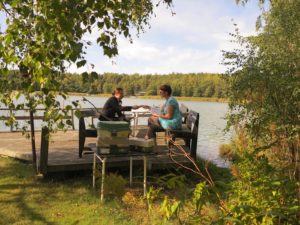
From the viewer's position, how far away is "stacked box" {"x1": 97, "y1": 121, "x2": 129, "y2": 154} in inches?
238

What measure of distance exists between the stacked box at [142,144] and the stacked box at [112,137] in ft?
0.79

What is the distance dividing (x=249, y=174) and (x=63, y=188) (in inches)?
165

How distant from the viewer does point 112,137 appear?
6.06 meters

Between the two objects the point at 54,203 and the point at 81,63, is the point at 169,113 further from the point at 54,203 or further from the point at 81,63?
the point at 81,63

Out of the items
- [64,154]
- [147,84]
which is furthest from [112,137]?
[147,84]

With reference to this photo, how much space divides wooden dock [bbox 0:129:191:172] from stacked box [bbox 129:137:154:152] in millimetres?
158

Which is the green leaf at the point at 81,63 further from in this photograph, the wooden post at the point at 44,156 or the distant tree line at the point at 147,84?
the wooden post at the point at 44,156

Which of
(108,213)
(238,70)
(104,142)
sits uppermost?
(238,70)

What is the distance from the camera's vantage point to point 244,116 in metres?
8.14

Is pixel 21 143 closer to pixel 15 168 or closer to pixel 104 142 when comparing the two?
pixel 15 168

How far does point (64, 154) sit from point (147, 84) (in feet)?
207

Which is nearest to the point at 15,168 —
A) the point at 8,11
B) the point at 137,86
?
the point at 8,11

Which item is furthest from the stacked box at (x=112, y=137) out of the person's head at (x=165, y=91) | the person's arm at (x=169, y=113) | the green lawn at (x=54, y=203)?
the person's head at (x=165, y=91)

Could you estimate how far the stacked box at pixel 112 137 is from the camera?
6035 mm
